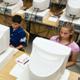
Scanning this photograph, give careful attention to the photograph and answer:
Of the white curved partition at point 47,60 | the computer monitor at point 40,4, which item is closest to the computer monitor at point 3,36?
the white curved partition at point 47,60

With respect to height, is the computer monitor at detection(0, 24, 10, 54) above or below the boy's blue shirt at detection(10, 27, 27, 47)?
above

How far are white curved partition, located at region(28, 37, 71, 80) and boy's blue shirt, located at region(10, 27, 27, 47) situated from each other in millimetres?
1024

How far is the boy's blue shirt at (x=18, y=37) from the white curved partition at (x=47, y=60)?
102 centimetres

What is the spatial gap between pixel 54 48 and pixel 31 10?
5.57ft

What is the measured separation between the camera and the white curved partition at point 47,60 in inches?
50.4

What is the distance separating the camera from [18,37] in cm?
246

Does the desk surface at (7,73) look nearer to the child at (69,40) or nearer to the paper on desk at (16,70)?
the paper on desk at (16,70)

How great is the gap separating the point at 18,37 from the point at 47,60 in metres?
1.21

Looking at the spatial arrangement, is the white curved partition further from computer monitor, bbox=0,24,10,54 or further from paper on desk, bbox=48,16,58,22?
paper on desk, bbox=48,16,58,22

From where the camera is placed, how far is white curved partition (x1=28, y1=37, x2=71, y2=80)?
4.20 ft

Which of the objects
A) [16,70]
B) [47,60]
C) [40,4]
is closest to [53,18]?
[40,4]

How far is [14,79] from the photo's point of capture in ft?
5.32

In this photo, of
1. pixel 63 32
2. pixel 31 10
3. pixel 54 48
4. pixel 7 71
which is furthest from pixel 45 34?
pixel 54 48

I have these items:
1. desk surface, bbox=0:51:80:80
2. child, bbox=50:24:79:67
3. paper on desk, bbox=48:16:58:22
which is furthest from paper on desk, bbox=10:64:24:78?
paper on desk, bbox=48:16:58:22
